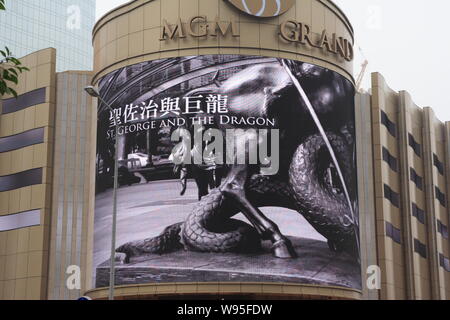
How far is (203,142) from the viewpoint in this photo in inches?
1842

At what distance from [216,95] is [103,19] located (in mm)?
12186

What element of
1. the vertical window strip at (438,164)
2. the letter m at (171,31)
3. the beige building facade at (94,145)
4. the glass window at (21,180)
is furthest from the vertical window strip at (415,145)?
the glass window at (21,180)

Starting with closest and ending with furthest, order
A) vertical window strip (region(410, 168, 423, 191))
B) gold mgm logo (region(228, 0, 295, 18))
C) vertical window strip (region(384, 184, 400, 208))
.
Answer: gold mgm logo (region(228, 0, 295, 18)) → vertical window strip (region(384, 184, 400, 208)) → vertical window strip (region(410, 168, 423, 191))

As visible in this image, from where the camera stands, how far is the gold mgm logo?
161 feet

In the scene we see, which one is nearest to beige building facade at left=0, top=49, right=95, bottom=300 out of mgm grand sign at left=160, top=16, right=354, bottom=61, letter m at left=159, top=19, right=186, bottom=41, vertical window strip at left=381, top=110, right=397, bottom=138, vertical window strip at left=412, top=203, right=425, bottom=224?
letter m at left=159, top=19, right=186, bottom=41

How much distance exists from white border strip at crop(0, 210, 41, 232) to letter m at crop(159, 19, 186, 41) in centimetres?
1600

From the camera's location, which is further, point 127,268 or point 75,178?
point 75,178

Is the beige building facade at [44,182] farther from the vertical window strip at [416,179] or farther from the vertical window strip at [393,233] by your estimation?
the vertical window strip at [416,179]

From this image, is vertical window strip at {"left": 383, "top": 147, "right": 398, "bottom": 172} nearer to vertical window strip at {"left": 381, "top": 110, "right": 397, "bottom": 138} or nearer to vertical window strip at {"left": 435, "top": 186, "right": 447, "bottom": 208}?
vertical window strip at {"left": 381, "top": 110, "right": 397, "bottom": 138}

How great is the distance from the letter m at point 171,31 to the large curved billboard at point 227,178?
1.72 meters

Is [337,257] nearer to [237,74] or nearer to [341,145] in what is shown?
[341,145]

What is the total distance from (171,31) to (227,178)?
10902 millimetres
